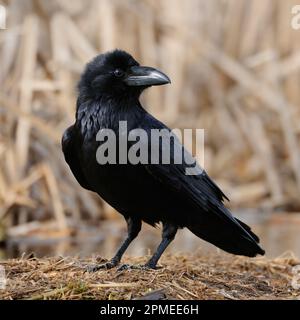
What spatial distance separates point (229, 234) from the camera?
509cm

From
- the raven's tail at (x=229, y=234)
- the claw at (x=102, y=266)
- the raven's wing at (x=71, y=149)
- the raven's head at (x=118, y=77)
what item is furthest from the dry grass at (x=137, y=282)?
the raven's head at (x=118, y=77)

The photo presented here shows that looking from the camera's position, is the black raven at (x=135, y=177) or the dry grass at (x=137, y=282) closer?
the dry grass at (x=137, y=282)

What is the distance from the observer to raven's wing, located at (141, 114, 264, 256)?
4883 mm

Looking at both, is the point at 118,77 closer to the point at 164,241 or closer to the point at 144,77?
the point at 144,77

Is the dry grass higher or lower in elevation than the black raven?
lower

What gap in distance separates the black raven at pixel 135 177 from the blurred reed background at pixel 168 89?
333 centimetres

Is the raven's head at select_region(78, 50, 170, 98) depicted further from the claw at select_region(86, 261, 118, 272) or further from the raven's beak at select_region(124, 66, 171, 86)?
the claw at select_region(86, 261, 118, 272)

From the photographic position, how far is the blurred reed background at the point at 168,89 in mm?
8484

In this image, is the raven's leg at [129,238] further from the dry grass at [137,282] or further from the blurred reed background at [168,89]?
the blurred reed background at [168,89]

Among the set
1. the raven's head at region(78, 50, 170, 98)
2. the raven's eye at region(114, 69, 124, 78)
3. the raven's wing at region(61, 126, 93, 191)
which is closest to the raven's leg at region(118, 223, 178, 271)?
the raven's wing at region(61, 126, 93, 191)

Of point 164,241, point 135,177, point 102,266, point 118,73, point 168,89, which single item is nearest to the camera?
point 135,177

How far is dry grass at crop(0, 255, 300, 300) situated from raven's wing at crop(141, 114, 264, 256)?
212 millimetres

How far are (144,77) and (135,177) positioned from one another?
0.69 m

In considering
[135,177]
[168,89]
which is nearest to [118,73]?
[135,177]
